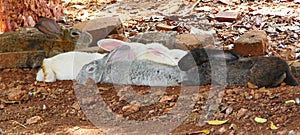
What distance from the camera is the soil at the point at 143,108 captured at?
108 inches

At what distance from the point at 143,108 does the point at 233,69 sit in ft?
2.77

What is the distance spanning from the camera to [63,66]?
4066 millimetres

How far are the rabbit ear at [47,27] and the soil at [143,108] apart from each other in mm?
733

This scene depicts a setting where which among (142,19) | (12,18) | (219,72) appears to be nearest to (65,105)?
(219,72)

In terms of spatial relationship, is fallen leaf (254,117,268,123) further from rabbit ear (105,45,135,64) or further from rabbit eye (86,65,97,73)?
rabbit eye (86,65,97,73)

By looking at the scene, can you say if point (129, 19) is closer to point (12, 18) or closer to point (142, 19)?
point (142, 19)

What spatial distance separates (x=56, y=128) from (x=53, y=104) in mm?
543

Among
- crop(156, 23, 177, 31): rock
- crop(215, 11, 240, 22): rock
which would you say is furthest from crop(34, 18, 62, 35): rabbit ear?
crop(215, 11, 240, 22): rock

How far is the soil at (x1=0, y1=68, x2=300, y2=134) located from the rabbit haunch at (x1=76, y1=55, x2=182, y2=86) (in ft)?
0.24

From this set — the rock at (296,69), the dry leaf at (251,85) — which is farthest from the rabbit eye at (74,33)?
the rock at (296,69)

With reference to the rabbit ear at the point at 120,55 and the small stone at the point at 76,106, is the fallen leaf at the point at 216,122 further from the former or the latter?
the rabbit ear at the point at 120,55

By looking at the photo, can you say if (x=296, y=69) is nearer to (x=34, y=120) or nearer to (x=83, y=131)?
(x=83, y=131)

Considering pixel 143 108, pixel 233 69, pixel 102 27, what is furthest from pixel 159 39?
pixel 143 108

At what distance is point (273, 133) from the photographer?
2.54 metres
